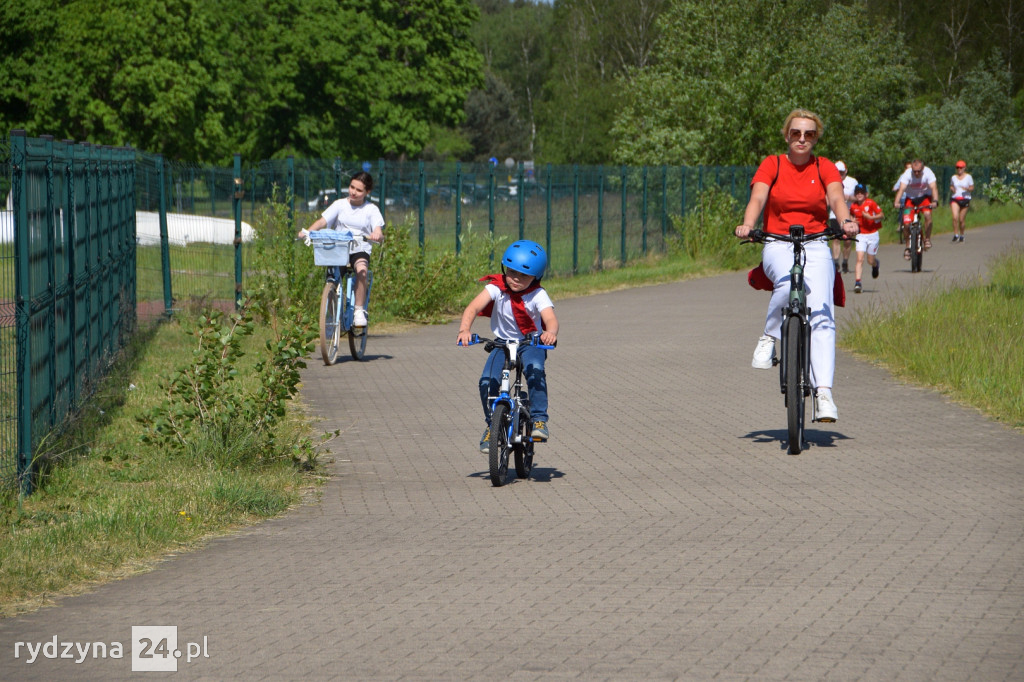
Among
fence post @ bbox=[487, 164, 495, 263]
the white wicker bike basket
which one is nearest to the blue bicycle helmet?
the white wicker bike basket

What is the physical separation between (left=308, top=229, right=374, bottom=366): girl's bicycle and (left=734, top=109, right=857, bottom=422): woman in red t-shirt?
537 cm

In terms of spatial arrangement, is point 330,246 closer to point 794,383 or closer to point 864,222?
point 794,383

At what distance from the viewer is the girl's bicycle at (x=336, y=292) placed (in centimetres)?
1341

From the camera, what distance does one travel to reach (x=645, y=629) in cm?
496

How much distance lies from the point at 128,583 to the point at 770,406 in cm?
623

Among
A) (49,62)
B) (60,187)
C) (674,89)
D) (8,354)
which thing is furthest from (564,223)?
(49,62)

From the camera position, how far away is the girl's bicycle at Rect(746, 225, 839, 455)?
8562 mm

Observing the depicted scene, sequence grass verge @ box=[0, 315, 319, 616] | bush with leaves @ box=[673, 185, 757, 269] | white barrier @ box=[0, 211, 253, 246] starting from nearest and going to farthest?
grass verge @ box=[0, 315, 319, 616]
white barrier @ box=[0, 211, 253, 246]
bush with leaves @ box=[673, 185, 757, 269]

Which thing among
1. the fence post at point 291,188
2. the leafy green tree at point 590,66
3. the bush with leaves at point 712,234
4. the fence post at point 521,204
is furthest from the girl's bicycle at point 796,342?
the leafy green tree at point 590,66

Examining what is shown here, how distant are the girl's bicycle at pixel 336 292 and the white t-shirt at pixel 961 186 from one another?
68.0 feet

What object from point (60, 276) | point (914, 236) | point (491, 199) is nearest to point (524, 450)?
point (60, 276)

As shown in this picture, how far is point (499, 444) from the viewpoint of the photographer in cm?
765

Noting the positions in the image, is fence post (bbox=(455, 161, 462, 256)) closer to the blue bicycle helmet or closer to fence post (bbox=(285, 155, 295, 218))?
fence post (bbox=(285, 155, 295, 218))

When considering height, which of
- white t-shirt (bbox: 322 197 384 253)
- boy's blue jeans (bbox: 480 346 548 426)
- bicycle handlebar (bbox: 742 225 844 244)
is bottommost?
boy's blue jeans (bbox: 480 346 548 426)
